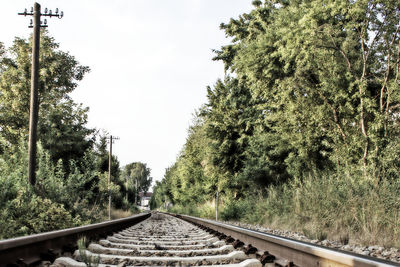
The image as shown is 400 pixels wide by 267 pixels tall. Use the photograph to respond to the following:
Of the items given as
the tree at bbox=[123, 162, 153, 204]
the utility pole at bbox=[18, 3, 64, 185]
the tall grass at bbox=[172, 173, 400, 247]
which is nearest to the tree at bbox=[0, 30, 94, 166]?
the utility pole at bbox=[18, 3, 64, 185]

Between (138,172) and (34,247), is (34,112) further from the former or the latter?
(138,172)

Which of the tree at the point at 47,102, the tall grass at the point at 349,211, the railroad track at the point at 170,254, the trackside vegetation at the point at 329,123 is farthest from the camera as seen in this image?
the tree at the point at 47,102

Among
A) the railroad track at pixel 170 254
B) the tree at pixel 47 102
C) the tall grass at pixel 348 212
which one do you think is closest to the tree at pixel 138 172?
the tree at pixel 47 102

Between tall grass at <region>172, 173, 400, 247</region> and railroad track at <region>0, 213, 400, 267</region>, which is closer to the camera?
railroad track at <region>0, 213, 400, 267</region>

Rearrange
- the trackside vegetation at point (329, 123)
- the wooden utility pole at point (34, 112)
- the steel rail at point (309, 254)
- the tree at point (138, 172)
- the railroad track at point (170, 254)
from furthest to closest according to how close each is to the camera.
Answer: the tree at point (138, 172) → the wooden utility pole at point (34, 112) → the trackside vegetation at point (329, 123) → the railroad track at point (170, 254) → the steel rail at point (309, 254)

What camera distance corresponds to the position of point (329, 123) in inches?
533

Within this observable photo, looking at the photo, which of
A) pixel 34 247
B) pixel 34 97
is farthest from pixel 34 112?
pixel 34 247

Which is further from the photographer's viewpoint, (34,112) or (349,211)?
(34,112)

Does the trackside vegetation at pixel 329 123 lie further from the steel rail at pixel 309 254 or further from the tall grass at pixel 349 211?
the steel rail at pixel 309 254

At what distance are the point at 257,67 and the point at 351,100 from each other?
14.8 feet

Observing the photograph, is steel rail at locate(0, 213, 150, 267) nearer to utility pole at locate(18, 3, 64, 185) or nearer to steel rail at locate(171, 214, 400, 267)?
steel rail at locate(171, 214, 400, 267)

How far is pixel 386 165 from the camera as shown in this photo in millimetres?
10695

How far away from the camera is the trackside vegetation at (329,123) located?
309 inches

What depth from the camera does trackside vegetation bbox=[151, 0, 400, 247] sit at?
784cm
